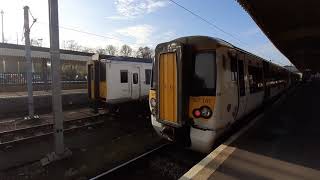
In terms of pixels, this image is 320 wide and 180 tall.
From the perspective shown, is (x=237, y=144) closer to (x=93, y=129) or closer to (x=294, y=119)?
(x=294, y=119)

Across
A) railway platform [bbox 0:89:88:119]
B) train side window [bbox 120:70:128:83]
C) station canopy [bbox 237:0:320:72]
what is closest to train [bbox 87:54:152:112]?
train side window [bbox 120:70:128:83]

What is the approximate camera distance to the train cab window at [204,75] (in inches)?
284

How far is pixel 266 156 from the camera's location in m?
6.75

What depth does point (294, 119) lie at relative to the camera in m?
12.3

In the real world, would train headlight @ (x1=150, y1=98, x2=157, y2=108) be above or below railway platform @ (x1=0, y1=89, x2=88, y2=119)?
above

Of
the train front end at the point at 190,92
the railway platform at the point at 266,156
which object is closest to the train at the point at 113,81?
the railway platform at the point at 266,156

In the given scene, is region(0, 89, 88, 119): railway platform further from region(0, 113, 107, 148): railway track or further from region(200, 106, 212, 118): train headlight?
region(200, 106, 212, 118): train headlight

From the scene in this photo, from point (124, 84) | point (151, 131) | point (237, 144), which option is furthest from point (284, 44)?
point (237, 144)

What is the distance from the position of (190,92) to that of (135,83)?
32.1ft

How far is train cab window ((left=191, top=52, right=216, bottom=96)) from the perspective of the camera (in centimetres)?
720

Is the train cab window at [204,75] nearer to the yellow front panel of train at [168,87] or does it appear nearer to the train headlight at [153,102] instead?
the yellow front panel of train at [168,87]

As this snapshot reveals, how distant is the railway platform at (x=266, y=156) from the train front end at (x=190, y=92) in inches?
27.0

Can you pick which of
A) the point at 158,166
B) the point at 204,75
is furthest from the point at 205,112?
the point at 158,166

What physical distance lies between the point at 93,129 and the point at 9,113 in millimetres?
7129
